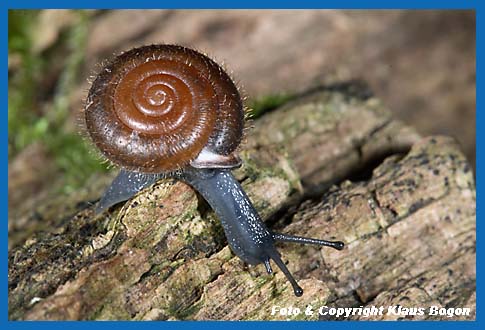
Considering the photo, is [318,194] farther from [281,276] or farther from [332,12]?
[332,12]

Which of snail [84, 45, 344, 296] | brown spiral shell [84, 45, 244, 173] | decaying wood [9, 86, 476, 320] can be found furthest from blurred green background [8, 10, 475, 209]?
brown spiral shell [84, 45, 244, 173]

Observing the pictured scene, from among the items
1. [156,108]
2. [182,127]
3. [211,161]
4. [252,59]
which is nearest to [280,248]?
[211,161]

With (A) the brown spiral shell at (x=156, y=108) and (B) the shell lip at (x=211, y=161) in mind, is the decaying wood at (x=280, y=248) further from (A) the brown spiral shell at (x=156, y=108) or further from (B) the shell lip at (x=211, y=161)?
(A) the brown spiral shell at (x=156, y=108)

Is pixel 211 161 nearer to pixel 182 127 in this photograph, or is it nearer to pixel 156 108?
pixel 182 127

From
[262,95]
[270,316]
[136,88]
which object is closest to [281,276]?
[270,316]

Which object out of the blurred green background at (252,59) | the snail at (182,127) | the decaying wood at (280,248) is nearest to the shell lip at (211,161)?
Result: the snail at (182,127)

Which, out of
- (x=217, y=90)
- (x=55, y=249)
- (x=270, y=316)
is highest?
(x=217, y=90)

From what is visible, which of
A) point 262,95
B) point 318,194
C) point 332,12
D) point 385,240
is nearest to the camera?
point 385,240
